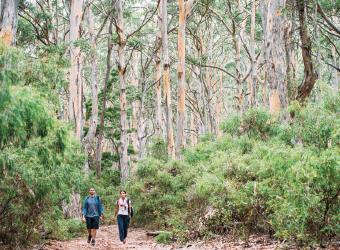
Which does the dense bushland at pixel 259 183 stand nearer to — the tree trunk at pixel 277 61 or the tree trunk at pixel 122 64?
the tree trunk at pixel 277 61

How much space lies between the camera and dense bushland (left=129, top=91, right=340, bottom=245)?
257 inches

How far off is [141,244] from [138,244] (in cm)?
8

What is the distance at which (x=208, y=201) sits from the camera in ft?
34.7

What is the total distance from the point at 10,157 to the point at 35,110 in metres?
1.42

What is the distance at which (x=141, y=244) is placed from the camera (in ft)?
39.4

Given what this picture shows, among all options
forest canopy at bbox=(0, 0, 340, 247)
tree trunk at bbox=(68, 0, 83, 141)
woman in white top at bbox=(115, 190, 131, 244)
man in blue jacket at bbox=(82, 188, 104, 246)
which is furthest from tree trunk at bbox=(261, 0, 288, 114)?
tree trunk at bbox=(68, 0, 83, 141)

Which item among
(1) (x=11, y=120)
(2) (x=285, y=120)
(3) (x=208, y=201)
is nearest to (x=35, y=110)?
(1) (x=11, y=120)

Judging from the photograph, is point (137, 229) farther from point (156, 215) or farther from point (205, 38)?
point (205, 38)

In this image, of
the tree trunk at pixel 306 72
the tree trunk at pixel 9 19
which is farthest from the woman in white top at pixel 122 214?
the tree trunk at pixel 306 72

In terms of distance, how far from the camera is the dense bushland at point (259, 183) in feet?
21.4

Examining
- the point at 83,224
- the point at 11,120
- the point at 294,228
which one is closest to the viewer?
the point at 11,120

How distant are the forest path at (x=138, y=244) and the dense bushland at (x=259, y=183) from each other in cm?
30

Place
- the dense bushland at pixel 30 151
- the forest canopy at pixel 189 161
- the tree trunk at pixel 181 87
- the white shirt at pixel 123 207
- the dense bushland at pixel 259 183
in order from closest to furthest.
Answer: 1. the dense bushland at pixel 30 151
2. the forest canopy at pixel 189 161
3. the dense bushland at pixel 259 183
4. the white shirt at pixel 123 207
5. the tree trunk at pixel 181 87

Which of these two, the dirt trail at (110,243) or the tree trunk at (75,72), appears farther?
the tree trunk at (75,72)
